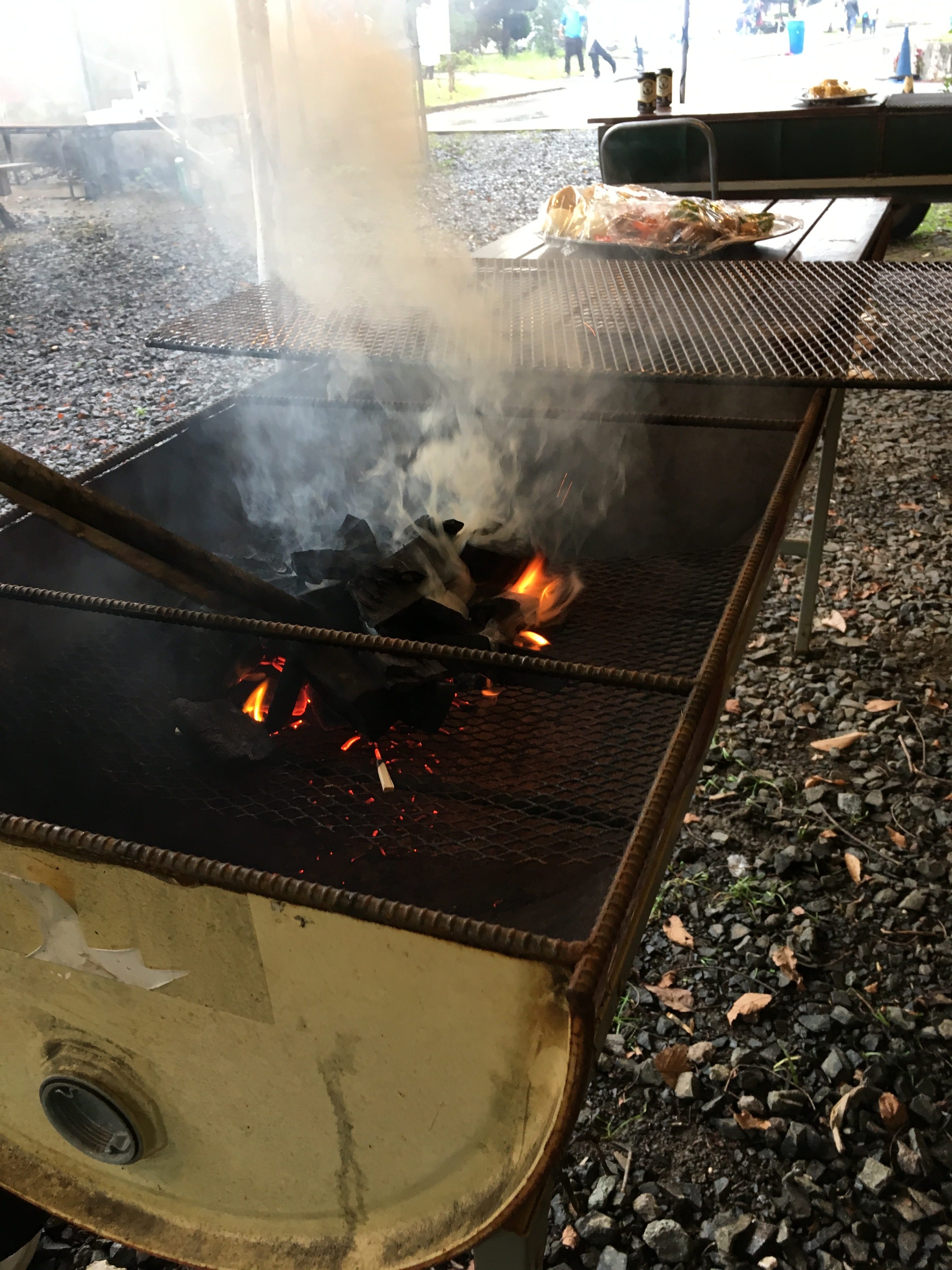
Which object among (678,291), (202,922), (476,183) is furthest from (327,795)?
(476,183)

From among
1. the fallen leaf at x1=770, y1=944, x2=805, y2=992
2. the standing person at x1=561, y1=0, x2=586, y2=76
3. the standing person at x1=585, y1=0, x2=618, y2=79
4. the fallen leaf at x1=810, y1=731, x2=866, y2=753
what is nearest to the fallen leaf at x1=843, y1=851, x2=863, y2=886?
the fallen leaf at x1=770, y1=944, x2=805, y2=992

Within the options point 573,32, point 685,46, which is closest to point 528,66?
point 573,32

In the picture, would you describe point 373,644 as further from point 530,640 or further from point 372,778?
point 530,640

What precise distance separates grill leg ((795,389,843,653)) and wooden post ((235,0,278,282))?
1.76 m

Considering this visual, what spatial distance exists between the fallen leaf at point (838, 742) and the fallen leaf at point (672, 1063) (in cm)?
106

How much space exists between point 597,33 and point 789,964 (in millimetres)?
11951

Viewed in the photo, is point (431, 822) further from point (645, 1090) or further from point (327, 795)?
point (645, 1090)

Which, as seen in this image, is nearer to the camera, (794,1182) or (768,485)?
(794,1182)

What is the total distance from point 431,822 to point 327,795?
0.57ft

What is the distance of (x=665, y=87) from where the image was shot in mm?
5605

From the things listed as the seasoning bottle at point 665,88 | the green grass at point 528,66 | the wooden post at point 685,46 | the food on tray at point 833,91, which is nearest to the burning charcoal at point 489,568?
the seasoning bottle at point 665,88

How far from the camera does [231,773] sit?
57.6 inches

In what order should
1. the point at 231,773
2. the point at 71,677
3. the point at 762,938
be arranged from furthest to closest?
the point at 762,938 < the point at 71,677 < the point at 231,773

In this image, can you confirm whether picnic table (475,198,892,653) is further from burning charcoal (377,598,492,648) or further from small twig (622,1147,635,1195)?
small twig (622,1147,635,1195)
